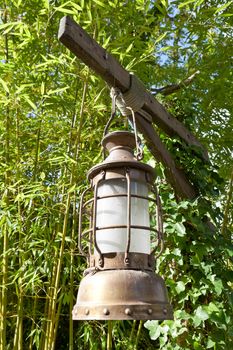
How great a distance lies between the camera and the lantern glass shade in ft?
3.04

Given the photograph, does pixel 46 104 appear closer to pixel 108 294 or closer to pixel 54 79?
pixel 54 79

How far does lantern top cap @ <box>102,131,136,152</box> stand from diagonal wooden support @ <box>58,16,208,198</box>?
0.24 meters

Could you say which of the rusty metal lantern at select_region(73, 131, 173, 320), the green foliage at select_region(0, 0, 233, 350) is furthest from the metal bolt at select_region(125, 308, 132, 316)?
the green foliage at select_region(0, 0, 233, 350)

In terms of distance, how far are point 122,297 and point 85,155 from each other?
1.31 metres

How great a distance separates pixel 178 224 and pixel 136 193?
89cm

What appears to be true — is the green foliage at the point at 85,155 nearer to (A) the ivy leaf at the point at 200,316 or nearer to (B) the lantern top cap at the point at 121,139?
(A) the ivy leaf at the point at 200,316

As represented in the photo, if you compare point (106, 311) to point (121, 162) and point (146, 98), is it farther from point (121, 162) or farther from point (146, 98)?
point (146, 98)

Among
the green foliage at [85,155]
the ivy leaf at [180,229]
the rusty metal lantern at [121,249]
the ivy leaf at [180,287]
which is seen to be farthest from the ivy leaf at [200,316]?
the rusty metal lantern at [121,249]

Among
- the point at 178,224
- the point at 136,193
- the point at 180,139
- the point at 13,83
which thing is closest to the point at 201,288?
the point at 178,224

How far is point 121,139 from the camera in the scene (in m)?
1.03

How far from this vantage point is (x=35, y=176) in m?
2.12

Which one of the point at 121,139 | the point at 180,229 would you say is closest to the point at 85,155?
the point at 180,229

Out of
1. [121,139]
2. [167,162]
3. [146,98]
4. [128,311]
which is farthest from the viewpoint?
[167,162]

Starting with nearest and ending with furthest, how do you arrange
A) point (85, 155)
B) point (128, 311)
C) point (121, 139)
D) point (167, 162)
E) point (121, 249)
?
1. point (128, 311)
2. point (121, 249)
3. point (121, 139)
4. point (167, 162)
5. point (85, 155)
